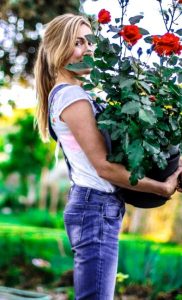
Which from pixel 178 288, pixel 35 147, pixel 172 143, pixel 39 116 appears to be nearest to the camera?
pixel 172 143

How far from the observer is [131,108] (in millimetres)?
2098

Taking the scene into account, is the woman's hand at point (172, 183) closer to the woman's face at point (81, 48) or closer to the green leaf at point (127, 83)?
the green leaf at point (127, 83)

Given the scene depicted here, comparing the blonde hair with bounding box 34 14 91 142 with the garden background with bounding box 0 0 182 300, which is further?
the garden background with bounding box 0 0 182 300

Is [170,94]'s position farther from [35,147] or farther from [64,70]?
[35,147]

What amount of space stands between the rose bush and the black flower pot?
0.05m

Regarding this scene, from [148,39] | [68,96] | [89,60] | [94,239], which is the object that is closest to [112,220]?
[94,239]

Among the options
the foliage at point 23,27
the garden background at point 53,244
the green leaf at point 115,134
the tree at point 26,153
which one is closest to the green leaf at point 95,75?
the green leaf at point 115,134

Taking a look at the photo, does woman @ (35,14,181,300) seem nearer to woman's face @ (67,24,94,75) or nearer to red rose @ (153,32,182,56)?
woman's face @ (67,24,94,75)

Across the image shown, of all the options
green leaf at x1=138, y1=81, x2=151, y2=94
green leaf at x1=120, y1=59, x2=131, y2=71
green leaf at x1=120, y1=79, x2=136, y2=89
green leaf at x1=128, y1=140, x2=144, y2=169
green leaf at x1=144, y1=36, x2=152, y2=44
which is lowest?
green leaf at x1=128, y1=140, x2=144, y2=169

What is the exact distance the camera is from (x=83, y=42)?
7.76ft

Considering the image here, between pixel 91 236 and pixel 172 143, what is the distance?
16.8 inches

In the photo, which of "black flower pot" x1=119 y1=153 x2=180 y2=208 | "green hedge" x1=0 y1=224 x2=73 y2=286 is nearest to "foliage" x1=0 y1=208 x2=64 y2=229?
"green hedge" x1=0 y1=224 x2=73 y2=286

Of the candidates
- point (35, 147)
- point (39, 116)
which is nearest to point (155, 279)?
point (39, 116)

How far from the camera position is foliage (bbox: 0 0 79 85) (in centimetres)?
535
